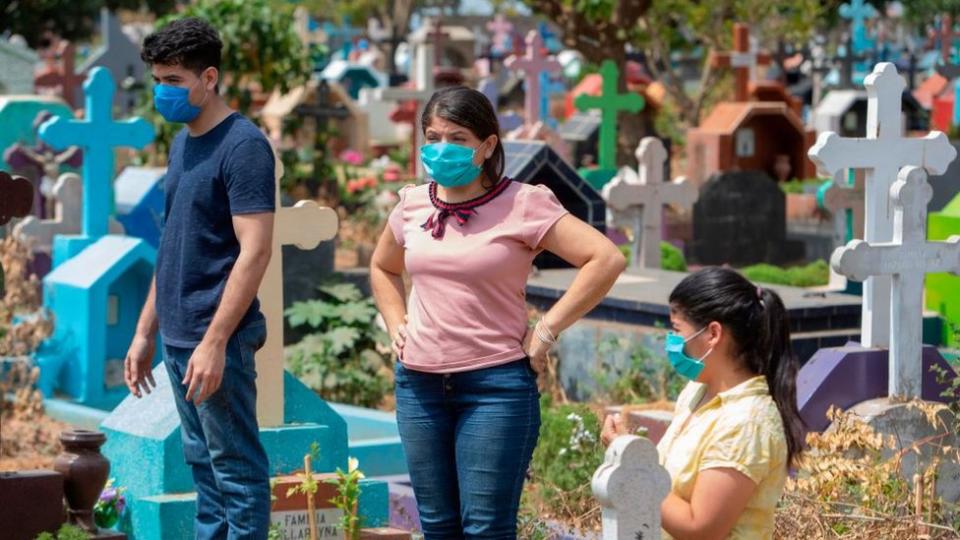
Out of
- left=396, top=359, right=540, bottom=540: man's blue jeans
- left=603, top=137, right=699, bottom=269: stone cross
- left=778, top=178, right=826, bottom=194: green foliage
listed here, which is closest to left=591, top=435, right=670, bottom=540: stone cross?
left=396, top=359, right=540, bottom=540: man's blue jeans

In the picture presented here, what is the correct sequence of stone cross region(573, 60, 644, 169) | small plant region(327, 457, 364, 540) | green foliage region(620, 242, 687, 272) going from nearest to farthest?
1. small plant region(327, 457, 364, 540)
2. green foliage region(620, 242, 687, 272)
3. stone cross region(573, 60, 644, 169)

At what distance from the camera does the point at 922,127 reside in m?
25.7

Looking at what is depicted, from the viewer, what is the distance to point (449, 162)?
4.57 metres

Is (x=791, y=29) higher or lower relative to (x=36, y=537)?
higher

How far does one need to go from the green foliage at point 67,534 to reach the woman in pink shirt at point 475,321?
1.52 m

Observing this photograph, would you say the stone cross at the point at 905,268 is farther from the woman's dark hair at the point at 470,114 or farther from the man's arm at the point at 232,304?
the man's arm at the point at 232,304

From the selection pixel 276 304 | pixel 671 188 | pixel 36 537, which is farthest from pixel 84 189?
pixel 36 537

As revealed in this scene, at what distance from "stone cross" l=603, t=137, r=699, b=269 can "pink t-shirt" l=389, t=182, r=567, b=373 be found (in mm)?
6604

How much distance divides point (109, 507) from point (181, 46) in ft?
5.88

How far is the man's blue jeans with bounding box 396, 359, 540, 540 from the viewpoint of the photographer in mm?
4488

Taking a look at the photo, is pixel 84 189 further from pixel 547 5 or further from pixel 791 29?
pixel 791 29

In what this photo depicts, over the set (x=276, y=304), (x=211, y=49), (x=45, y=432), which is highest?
(x=211, y=49)

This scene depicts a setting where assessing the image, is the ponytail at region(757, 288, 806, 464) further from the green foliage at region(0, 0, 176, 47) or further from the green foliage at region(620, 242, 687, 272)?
the green foliage at region(0, 0, 176, 47)

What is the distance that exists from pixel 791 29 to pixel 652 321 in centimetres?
2041
